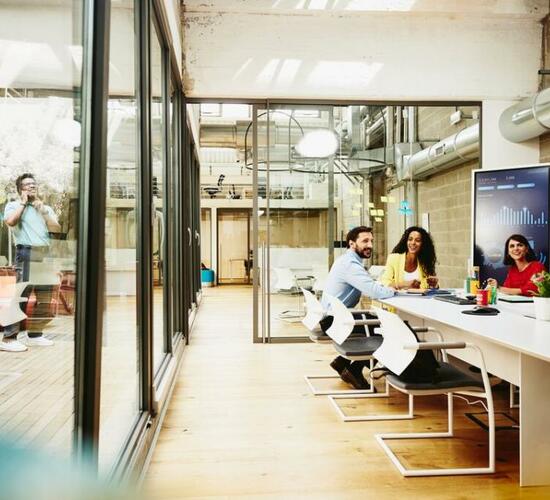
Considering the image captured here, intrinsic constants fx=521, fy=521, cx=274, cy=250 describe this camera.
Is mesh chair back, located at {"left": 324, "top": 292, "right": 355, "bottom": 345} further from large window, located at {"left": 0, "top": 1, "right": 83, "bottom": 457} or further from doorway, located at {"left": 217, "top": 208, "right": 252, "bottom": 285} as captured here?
doorway, located at {"left": 217, "top": 208, "right": 252, "bottom": 285}

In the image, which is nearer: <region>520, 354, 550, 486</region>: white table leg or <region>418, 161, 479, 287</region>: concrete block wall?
<region>520, 354, 550, 486</region>: white table leg

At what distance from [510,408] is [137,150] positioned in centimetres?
306

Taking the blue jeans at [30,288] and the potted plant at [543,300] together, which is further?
the potted plant at [543,300]

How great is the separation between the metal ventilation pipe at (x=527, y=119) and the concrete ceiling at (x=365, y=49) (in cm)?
40

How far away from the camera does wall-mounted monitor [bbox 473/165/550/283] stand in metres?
5.19

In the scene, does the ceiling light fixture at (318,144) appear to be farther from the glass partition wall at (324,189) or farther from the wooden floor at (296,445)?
the wooden floor at (296,445)

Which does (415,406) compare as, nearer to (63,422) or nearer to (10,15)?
(63,422)

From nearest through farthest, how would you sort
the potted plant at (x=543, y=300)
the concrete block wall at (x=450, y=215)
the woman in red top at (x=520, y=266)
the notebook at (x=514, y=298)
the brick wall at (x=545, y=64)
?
the potted plant at (x=543, y=300) < the notebook at (x=514, y=298) < the woman in red top at (x=520, y=266) < the brick wall at (x=545, y=64) < the concrete block wall at (x=450, y=215)

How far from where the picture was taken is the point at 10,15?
51.9 inches

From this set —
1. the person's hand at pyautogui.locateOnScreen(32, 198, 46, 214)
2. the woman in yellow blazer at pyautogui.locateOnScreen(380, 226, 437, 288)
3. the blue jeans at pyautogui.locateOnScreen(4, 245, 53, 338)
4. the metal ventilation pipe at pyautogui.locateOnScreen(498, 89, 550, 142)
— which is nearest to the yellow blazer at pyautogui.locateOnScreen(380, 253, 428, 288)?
the woman in yellow blazer at pyautogui.locateOnScreen(380, 226, 437, 288)

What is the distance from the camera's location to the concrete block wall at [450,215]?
21.0 ft

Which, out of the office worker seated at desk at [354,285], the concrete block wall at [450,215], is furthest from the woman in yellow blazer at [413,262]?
the concrete block wall at [450,215]

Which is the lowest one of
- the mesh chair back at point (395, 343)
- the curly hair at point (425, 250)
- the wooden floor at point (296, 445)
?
the wooden floor at point (296, 445)

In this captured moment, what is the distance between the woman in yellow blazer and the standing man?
12.1 ft
